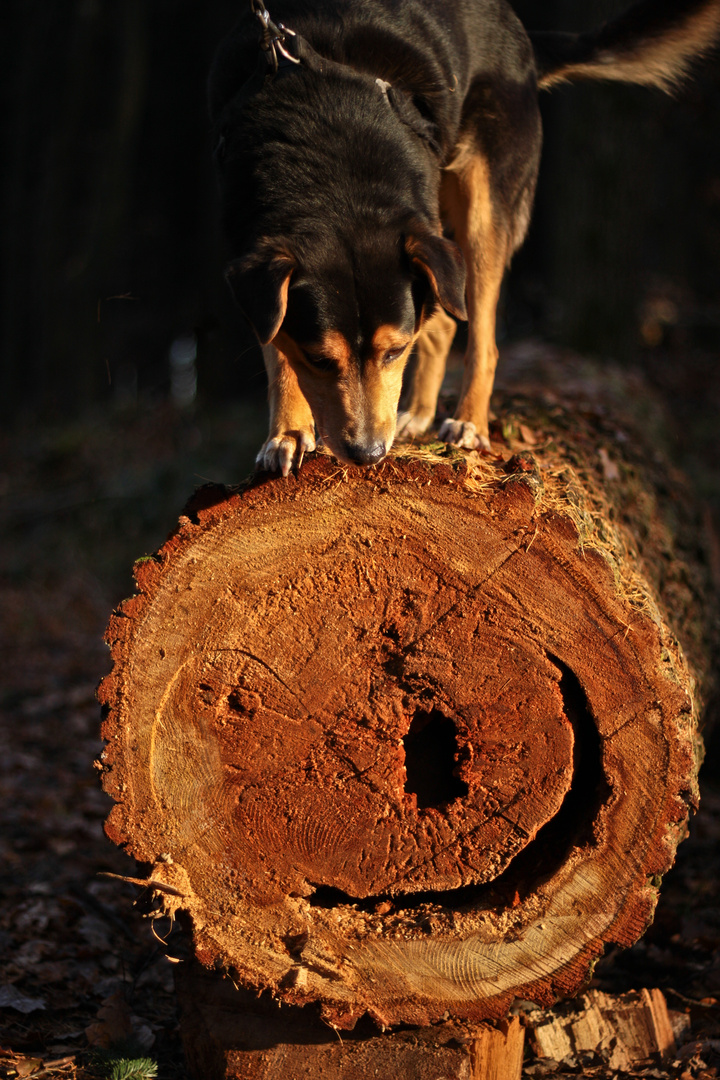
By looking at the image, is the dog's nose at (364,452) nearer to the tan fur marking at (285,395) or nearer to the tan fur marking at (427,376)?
the tan fur marking at (285,395)

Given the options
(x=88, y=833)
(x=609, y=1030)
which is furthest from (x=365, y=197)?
(x=88, y=833)

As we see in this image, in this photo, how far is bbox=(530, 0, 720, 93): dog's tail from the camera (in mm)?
5262

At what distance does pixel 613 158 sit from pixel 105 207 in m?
9.58

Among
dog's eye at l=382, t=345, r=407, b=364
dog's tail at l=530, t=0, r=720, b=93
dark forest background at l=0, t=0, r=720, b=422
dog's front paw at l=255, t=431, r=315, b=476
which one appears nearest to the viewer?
dog's front paw at l=255, t=431, r=315, b=476

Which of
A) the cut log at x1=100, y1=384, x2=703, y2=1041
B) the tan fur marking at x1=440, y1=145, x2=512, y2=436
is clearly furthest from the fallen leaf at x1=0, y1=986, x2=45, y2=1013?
the tan fur marking at x1=440, y1=145, x2=512, y2=436

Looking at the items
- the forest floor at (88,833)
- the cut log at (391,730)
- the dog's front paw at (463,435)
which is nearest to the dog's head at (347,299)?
the dog's front paw at (463,435)

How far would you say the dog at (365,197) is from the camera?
3.29 m

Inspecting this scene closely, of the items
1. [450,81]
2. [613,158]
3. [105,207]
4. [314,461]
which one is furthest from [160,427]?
[314,461]

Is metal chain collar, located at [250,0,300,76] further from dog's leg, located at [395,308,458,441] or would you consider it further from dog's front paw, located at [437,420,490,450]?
dog's front paw, located at [437,420,490,450]

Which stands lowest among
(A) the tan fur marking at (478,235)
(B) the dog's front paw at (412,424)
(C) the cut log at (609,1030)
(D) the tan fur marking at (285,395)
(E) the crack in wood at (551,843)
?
(C) the cut log at (609,1030)

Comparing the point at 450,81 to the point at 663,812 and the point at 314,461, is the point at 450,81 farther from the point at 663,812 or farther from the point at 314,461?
the point at 663,812

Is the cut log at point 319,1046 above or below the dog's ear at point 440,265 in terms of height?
below

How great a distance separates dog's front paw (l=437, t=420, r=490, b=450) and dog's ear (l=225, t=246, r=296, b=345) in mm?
926

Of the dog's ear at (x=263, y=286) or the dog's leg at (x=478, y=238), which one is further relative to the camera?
the dog's leg at (x=478, y=238)
